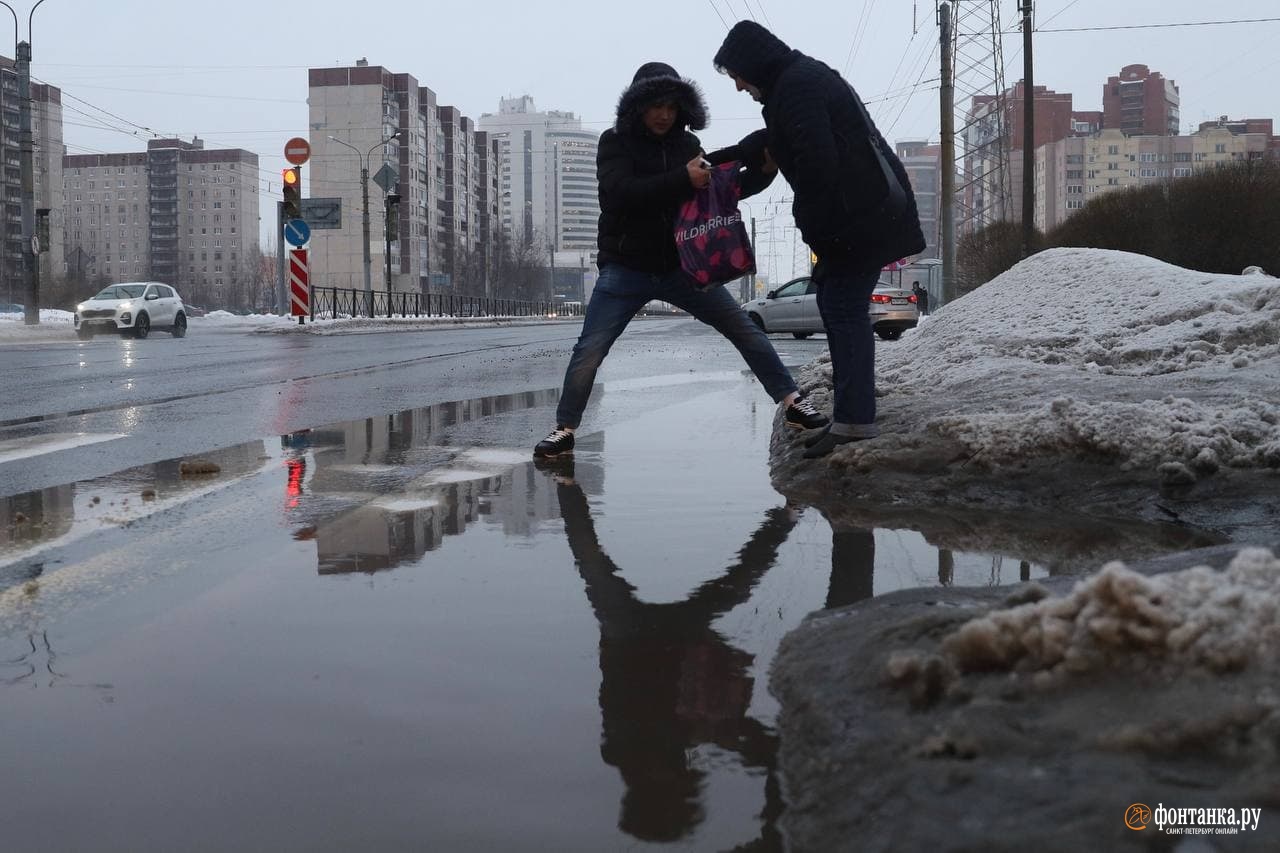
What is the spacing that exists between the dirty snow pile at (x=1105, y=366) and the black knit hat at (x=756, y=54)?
147cm

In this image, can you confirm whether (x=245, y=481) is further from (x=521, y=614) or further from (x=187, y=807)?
(x=187, y=807)

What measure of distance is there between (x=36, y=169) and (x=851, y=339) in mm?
99343

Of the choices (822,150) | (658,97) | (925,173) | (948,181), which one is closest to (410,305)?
(948,181)

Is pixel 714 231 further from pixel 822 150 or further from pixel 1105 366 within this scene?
pixel 1105 366

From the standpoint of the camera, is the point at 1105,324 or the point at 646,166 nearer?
the point at 646,166

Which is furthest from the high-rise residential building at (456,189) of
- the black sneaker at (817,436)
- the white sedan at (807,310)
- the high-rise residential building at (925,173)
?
the black sneaker at (817,436)

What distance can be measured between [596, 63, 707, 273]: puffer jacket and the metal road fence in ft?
102

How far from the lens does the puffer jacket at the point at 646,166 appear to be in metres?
5.19

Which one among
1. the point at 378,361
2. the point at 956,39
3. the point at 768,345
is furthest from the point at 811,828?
the point at 956,39

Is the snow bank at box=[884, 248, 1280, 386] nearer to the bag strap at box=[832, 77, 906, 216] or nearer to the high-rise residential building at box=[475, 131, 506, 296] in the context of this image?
the bag strap at box=[832, 77, 906, 216]

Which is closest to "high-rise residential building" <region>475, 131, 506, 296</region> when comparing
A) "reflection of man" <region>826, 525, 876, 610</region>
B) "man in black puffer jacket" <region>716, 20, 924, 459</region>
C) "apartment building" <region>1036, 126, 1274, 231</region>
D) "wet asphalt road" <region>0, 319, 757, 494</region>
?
"apartment building" <region>1036, 126, 1274, 231</region>

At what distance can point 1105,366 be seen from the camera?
5738 millimetres

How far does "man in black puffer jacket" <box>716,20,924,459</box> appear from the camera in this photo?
4.54m

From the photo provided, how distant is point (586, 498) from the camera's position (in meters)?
4.54
